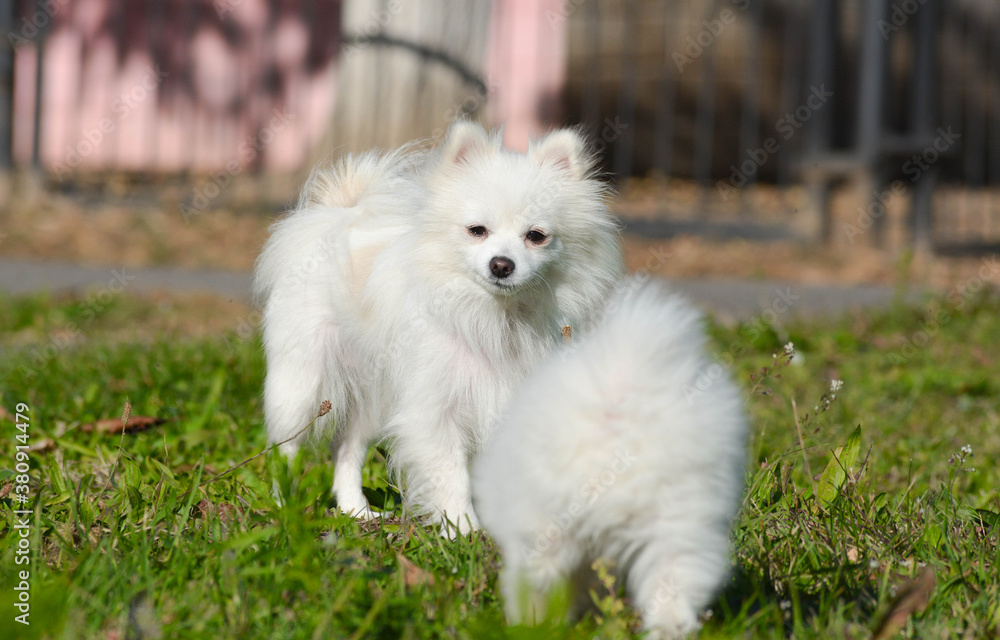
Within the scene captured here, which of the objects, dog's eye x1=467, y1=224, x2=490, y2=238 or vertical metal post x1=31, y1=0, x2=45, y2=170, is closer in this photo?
dog's eye x1=467, y1=224, x2=490, y2=238

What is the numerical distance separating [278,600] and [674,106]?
1062 cm

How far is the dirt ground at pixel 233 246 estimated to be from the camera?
292 inches

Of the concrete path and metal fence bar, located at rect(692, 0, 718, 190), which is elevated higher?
metal fence bar, located at rect(692, 0, 718, 190)

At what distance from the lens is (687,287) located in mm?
6945

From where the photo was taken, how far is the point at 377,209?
10.5 feet

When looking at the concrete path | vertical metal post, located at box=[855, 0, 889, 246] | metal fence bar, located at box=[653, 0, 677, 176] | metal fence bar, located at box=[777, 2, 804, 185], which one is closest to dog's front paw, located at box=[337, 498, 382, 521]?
the concrete path

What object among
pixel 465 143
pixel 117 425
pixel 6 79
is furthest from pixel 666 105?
pixel 465 143

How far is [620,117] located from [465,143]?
902 centimetres

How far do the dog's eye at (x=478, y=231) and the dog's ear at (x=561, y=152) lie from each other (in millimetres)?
273

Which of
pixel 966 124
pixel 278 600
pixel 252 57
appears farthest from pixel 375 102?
pixel 966 124

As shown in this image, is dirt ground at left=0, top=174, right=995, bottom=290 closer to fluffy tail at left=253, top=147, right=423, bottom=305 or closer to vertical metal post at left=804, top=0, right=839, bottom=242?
vertical metal post at left=804, top=0, right=839, bottom=242

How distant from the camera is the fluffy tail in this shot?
3.18 meters

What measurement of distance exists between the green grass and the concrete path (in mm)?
2132

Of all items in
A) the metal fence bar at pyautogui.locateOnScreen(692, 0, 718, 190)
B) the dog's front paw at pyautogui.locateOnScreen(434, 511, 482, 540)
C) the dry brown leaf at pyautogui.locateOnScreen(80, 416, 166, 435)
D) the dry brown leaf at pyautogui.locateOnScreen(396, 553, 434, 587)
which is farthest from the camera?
the metal fence bar at pyautogui.locateOnScreen(692, 0, 718, 190)
